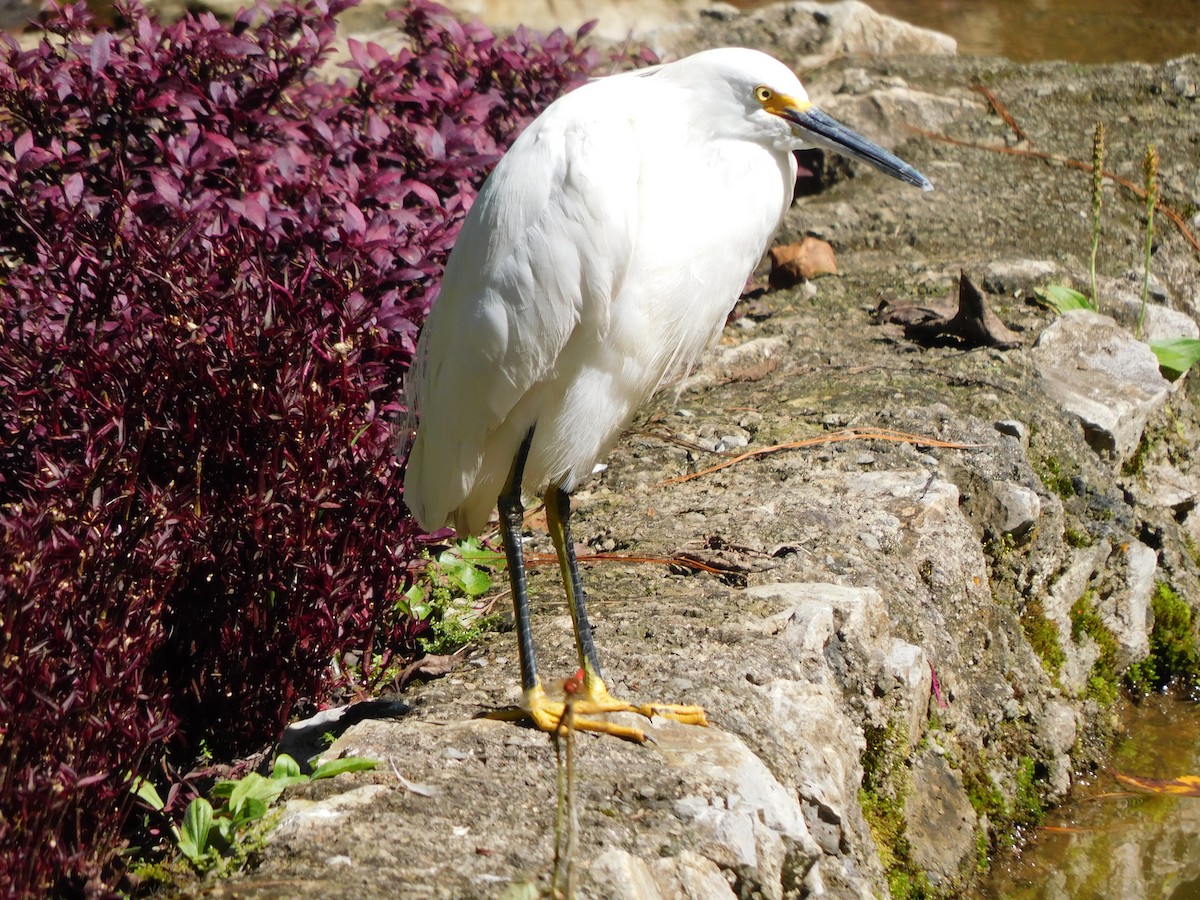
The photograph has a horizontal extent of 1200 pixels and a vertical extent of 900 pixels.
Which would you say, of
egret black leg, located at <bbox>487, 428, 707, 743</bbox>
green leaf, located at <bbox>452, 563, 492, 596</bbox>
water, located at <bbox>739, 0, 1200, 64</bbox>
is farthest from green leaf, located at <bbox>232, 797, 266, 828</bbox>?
water, located at <bbox>739, 0, 1200, 64</bbox>

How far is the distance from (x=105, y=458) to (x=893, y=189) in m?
4.52

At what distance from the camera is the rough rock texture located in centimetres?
225

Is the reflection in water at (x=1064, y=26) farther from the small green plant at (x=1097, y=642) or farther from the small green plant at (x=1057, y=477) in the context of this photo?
the small green plant at (x=1097, y=642)

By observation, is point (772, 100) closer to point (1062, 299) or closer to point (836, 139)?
point (836, 139)

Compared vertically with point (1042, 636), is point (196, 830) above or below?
above

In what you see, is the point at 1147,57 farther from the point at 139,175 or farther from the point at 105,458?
the point at 105,458

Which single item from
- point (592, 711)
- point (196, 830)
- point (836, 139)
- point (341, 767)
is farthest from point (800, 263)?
point (196, 830)

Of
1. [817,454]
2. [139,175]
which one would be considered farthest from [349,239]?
[817,454]

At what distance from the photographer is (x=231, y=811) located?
220cm

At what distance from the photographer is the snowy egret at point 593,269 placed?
2742 millimetres

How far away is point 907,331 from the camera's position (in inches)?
186

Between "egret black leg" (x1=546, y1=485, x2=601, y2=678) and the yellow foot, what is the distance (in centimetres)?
7

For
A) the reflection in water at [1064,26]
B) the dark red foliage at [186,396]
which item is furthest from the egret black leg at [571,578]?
the reflection in water at [1064,26]

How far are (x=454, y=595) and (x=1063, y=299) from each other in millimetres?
2728
